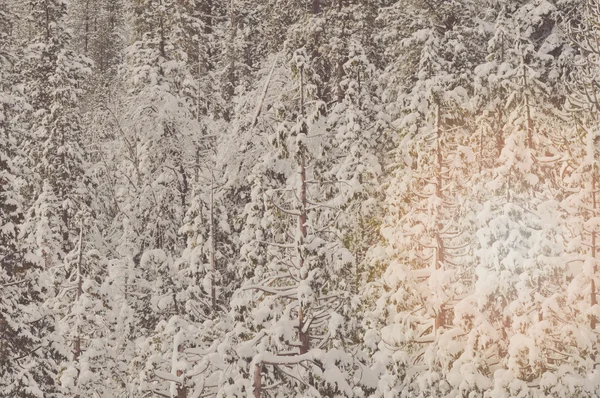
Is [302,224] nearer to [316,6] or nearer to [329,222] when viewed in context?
[329,222]

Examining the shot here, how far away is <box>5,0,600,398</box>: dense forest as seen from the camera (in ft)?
41.0

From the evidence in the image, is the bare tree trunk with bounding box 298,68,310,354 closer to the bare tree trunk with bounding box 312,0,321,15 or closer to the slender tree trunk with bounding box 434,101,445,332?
the slender tree trunk with bounding box 434,101,445,332

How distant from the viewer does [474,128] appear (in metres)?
18.9

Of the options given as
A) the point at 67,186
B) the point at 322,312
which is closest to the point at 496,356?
the point at 322,312

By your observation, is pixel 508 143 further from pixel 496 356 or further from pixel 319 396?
pixel 319 396

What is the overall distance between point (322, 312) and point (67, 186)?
53.0 ft

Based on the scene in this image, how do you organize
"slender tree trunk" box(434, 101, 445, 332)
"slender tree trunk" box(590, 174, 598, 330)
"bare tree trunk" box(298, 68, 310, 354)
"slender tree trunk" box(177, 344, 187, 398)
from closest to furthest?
1. "bare tree trunk" box(298, 68, 310, 354)
2. "slender tree trunk" box(590, 174, 598, 330)
3. "slender tree trunk" box(177, 344, 187, 398)
4. "slender tree trunk" box(434, 101, 445, 332)

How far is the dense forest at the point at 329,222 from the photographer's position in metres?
12.5

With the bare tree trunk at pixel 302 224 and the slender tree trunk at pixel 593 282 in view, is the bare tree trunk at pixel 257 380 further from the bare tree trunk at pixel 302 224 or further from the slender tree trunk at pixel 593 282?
the slender tree trunk at pixel 593 282

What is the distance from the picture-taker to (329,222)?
12953mm

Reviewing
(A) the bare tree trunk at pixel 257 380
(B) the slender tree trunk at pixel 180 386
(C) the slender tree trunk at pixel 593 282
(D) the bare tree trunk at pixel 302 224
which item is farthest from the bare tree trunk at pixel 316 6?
(A) the bare tree trunk at pixel 257 380

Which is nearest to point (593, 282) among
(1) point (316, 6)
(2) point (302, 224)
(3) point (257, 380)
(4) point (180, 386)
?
(2) point (302, 224)

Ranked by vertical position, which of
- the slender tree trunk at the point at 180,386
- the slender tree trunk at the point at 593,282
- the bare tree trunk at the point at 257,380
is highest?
the slender tree trunk at the point at 593,282

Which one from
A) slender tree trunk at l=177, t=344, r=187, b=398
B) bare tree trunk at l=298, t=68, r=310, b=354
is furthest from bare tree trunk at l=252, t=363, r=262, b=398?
slender tree trunk at l=177, t=344, r=187, b=398
